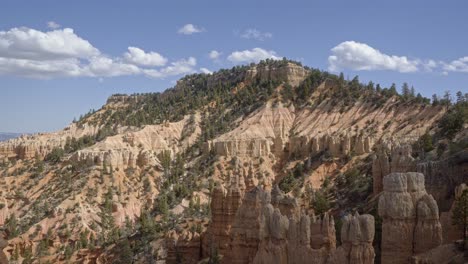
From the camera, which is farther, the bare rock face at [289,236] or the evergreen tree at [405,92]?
the evergreen tree at [405,92]

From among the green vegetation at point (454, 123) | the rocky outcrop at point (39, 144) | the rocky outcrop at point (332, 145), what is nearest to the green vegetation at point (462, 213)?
the green vegetation at point (454, 123)

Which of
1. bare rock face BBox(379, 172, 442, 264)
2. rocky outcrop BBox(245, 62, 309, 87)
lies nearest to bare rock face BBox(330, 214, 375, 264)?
bare rock face BBox(379, 172, 442, 264)

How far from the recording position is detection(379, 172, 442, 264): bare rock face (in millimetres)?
25797

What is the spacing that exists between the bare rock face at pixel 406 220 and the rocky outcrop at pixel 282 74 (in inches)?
2990

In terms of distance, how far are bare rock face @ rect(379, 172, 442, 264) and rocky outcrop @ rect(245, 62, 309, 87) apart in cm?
7593

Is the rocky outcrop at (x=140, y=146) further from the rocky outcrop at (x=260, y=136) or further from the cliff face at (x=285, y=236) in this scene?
the cliff face at (x=285, y=236)

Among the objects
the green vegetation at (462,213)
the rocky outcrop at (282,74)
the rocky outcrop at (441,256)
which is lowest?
the rocky outcrop at (441,256)

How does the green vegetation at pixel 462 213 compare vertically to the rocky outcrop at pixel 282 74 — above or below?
below

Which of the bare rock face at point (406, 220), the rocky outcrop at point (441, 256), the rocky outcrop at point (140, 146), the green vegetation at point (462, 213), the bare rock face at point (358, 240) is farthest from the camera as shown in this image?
the rocky outcrop at point (140, 146)

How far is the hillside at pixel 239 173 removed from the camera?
32.4 metres

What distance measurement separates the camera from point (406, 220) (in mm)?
26156

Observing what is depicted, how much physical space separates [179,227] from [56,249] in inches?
767

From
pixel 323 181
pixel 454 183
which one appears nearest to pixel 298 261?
pixel 454 183

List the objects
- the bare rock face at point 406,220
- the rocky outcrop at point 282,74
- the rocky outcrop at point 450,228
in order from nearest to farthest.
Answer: the bare rock face at point 406,220 → the rocky outcrop at point 450,228 → the rocky outcrop at point 282,74
